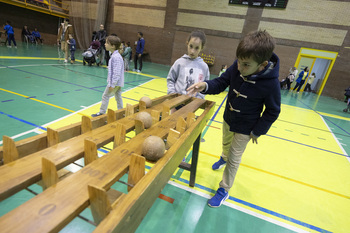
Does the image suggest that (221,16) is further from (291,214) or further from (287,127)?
(291,214)

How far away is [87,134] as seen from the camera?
1194 mm

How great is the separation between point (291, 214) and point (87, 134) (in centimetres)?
239

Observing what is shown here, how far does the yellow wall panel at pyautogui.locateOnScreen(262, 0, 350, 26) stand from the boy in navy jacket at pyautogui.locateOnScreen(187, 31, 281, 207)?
14.5 m

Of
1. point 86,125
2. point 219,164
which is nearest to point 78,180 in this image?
point 86,125

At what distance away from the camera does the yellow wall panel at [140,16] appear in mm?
15453

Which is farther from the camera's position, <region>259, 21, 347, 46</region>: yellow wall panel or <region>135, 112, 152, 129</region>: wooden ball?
<region>259, 21, 347, 46</region>: yellow wall panel

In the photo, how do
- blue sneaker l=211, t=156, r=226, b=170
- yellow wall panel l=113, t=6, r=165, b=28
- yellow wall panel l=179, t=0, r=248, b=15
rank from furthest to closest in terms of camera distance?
1. yellow wall panel l=113, t=6, r=165, b=28
2. yellow wall panel l=179, t=0, r=248, b=15
3. blue sneaker l=211, t=156, r=226, b=170

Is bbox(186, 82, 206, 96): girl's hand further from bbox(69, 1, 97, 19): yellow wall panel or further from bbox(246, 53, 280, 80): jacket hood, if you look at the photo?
bbox(69, 1, 97, 19): yellow wall panel

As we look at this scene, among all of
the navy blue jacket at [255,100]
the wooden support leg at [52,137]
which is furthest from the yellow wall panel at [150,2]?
the wooden support leg at [52,137]

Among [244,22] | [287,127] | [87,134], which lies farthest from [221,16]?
[87,134]

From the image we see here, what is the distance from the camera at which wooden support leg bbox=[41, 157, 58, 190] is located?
763mm

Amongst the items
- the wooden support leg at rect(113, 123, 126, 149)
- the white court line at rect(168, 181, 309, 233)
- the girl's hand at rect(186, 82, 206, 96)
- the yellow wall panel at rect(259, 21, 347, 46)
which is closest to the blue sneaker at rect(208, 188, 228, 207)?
the white court line at rect(168, 181, 309, 233)

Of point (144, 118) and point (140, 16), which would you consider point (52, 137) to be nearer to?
point (144, 118)

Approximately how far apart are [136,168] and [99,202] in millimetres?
255
